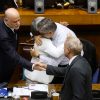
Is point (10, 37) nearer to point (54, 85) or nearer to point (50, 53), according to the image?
point (50, 53)

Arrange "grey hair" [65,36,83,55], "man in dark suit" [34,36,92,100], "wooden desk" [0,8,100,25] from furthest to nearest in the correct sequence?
"wooden desk" [0,8,100,25] < "grey hair" [65,36,83,55] < "man in dark suit" [34,36,92,100]

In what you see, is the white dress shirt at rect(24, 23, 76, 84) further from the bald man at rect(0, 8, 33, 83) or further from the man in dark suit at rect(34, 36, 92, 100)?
the man in dark suit at rect(34, 36, 92, 100)

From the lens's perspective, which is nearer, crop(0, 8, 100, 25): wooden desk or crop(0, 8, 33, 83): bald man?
crop(0, 8, 33, 83): bald man

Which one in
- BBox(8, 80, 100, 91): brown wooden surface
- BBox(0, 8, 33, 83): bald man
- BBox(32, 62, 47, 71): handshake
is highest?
BBox(0, 8, 33, 83): bald man

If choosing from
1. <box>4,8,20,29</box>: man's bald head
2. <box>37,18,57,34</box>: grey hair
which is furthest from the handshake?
<box>4,8,20,29</box>: man's bald head

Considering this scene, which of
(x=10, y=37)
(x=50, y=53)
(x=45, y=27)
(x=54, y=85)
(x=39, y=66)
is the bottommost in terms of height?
(x=54, y=85)

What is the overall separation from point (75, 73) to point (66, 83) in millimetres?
203

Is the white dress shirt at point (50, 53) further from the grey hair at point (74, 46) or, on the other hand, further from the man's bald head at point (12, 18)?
the grey hair at point (74, 46)

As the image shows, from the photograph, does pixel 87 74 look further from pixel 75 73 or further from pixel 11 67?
pixel 11 67

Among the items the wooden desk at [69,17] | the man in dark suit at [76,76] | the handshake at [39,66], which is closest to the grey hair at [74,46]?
the man in dark suit at [76,76]

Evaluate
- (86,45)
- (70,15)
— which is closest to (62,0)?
(70,15)

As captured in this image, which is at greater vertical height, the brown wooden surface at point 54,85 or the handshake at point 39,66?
the handshake at point 39,66

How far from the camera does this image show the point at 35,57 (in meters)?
4.42

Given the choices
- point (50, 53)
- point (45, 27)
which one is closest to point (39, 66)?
point (50, 53)
